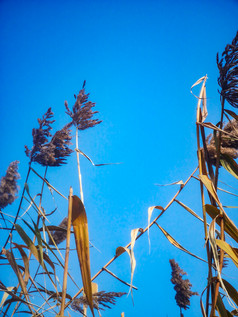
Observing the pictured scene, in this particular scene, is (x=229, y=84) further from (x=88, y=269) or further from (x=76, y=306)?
(x=76, y=306)

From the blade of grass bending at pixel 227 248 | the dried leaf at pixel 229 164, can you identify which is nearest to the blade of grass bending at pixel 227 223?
the blade of grass bending at pixel 227 248

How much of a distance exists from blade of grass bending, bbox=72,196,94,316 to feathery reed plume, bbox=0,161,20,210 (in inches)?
40.4

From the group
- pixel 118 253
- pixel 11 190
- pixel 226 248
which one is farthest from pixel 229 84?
pixel 11 190

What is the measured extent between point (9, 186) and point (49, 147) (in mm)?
613

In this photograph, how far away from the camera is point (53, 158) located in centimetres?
138

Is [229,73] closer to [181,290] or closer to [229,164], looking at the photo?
[229,164]

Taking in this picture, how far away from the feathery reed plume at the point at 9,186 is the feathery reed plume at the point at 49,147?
0.43 meters

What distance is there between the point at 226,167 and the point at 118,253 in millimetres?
675

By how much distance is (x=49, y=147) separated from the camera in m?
1.40

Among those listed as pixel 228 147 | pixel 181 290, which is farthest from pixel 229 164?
pixel 181 290

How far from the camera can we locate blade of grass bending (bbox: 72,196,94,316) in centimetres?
80

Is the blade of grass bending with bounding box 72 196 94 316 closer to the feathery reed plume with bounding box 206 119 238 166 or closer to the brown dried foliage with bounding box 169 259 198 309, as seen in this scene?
the feathery reed plume with bounding box 206 119 238 166

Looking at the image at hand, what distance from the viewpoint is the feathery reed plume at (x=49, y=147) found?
54.9 inches

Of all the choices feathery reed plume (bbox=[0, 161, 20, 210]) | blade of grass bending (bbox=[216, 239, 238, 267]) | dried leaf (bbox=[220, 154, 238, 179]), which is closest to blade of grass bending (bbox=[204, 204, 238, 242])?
blade of grass bending (bbox=[216, 239, 238, 267])
